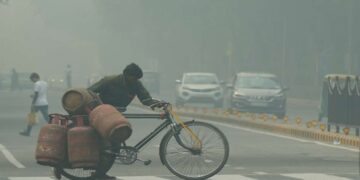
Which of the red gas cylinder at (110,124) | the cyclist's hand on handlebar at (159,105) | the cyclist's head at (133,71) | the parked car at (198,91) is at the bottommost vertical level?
the parked car at (198,91)

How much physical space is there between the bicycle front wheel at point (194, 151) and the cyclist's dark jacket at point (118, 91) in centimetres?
56

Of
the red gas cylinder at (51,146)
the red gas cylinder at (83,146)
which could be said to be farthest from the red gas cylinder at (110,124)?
the red gas cylinder at (51,146)

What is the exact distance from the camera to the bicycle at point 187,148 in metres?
14.6

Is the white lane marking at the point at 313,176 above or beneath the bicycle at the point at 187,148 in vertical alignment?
beneath

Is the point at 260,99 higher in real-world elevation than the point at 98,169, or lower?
lower

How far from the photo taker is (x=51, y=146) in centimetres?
1379

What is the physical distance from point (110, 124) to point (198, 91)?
120 ft

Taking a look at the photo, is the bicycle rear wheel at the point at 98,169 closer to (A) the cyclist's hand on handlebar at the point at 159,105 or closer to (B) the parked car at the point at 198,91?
(A) the cyclist's hand on handlebar at the point at 159,105

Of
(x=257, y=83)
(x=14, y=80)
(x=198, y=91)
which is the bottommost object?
(x=14, y=80)

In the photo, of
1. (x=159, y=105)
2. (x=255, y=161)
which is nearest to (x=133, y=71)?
(x=159, y=105)

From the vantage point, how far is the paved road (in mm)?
16172

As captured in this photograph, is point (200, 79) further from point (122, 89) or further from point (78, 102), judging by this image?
point (78, 102)

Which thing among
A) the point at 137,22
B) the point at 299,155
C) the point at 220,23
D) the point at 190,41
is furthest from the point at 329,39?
the point at 299,155

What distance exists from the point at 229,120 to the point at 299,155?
13.6 metres
